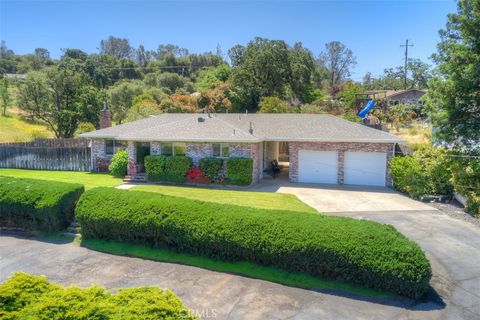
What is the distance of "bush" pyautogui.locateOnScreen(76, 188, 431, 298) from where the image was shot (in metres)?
8.95

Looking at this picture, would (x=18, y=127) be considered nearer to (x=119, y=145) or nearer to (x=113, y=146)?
(x=113, y=146)

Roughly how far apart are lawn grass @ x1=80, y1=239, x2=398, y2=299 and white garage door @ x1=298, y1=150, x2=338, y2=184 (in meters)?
11.9

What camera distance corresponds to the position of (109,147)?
2486cm

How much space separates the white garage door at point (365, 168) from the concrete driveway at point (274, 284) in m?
5.51

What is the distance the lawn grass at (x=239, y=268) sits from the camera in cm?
940

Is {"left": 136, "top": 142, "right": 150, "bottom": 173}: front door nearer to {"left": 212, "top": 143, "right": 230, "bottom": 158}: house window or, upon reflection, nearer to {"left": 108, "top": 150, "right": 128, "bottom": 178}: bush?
{"left": 108, "top": 150, "right": 128, "bottom": 178}: bush

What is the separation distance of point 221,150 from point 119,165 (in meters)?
6.62

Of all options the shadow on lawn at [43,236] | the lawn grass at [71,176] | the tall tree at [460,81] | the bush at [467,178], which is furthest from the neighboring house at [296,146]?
the shadow on lawn at [43,236]

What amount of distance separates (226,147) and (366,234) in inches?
483

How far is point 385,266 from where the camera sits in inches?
348

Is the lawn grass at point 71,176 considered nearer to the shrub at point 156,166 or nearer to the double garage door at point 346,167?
the shrub at point 156,166

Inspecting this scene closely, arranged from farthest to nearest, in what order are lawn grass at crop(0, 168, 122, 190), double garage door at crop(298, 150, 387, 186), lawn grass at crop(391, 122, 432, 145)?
lawn grass at crop(391, 122, 432, 145)
double garage door at crop(298, 150, 387, 186)
lawn grass at crop(0, 168, 122, 190)

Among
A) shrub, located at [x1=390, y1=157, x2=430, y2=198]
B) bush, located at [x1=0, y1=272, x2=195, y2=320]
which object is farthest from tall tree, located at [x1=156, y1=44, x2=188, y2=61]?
bush, located at [x1=0, y1=272, x2=195, y2=320]

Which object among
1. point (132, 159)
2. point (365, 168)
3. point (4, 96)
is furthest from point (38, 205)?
point (4, 96)
